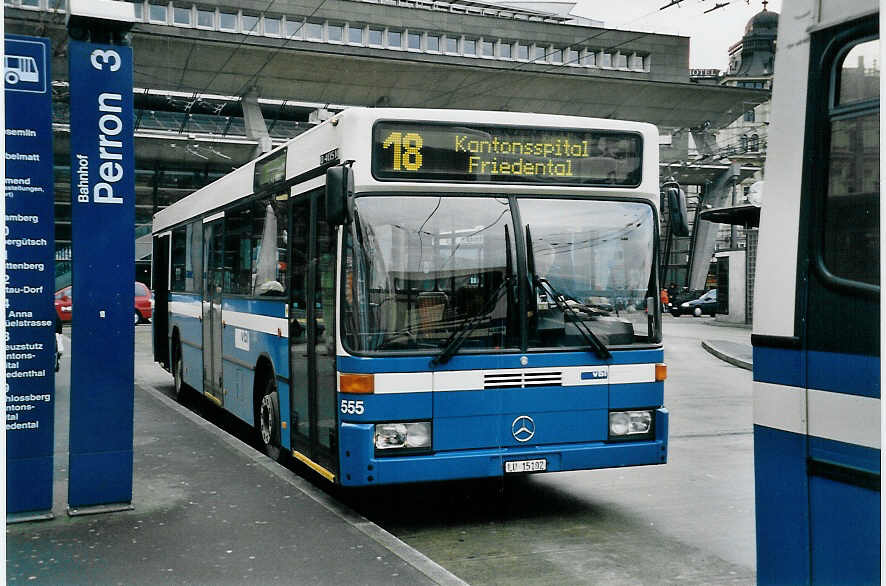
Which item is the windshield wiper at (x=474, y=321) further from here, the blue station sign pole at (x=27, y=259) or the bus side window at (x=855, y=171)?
the bus side window at (x=855, y=171)

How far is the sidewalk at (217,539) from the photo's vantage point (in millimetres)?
5129

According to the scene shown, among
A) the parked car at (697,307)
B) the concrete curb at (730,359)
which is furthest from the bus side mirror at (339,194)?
the parked car at (697,307)

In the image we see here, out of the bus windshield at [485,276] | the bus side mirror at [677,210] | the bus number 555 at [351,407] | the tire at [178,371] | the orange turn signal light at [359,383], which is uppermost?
the bus side mirror at [677,210]

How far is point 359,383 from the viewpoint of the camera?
6309mm

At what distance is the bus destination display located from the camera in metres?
6.53

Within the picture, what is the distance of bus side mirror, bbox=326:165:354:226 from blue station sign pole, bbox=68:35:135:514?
4.21ft

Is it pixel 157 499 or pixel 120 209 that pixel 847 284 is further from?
pixel 157 499

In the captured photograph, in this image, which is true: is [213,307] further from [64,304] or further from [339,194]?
[64,304]

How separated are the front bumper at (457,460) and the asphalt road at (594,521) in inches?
18.1

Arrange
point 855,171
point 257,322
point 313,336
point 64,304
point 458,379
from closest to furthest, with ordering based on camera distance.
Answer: point 855,171 → point 458,379 → point 313,336 → point 257,322 → point 64,304

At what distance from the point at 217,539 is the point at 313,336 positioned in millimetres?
1826

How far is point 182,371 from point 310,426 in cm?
659

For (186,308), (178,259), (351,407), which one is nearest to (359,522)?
(351,407)

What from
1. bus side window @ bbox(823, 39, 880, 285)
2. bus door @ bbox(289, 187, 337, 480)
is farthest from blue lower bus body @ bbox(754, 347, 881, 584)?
bus door @ bbox(289, 187, 337, 480)
